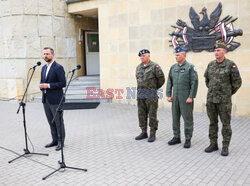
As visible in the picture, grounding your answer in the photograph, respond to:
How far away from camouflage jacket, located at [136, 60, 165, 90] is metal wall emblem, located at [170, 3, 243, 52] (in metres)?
2.89

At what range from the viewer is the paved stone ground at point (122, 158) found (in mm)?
3398

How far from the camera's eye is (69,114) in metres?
7.82

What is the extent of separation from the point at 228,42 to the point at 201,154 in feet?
12.2

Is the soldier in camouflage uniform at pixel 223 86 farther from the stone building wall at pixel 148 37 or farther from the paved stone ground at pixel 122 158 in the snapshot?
the stone building wall at pixel 148 37

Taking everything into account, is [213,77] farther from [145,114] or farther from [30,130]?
[30,130]

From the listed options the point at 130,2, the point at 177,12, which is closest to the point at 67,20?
the point at 130,2

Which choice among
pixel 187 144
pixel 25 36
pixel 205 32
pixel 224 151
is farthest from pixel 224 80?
pixel 25 36

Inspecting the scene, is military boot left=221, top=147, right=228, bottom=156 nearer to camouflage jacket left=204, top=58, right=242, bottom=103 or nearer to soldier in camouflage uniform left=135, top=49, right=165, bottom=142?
camouflage jacket left=204, top=58, right=242, bottom=103

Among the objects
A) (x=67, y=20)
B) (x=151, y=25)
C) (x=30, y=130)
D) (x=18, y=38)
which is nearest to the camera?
(x=30, y=130)

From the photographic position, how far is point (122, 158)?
13.7 ft

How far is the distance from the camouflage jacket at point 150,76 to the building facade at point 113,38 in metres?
2.87

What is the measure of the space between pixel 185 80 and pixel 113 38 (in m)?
5.14

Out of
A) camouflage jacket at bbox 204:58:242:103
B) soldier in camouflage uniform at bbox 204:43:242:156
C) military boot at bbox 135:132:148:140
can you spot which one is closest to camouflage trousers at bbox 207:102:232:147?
soldier in camouflage uniform at bbox 204:43:242:156

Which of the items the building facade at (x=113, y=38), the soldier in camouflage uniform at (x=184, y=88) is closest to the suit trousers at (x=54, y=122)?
the soldier in camouflage uniform at (x=184, y=88)
